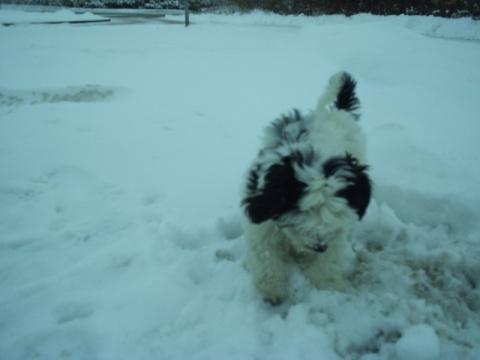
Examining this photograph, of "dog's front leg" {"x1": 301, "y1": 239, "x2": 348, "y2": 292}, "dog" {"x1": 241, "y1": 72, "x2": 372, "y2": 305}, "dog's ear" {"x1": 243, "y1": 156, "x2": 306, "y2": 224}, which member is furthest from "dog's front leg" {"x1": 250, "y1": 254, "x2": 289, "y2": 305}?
"dog's ear" {"x1": 243, "y1": 156, "x2": 306, "y2": 224}

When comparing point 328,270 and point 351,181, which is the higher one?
point 351,181

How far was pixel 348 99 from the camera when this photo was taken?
10.7 ft

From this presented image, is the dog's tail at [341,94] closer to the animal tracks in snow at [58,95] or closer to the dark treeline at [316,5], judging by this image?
the animal tracks in snow at [58,95]

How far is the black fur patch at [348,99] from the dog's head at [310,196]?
157cm

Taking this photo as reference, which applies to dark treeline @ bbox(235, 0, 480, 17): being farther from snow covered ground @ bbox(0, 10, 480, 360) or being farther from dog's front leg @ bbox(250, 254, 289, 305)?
dog's front leg @ bbox(250, 254, 289, 305)

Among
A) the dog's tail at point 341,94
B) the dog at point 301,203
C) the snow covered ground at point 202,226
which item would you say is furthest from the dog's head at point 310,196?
the dog's tail at point 341,94

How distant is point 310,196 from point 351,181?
0.31m

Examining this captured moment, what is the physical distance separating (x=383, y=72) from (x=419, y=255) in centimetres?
493

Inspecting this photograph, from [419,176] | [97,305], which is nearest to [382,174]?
[419,176]

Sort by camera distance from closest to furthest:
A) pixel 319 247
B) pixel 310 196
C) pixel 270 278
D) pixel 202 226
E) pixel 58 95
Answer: pixel 310 196, pixel 319 247, pixel 270 278, pixel 202 226, pixel 58 95

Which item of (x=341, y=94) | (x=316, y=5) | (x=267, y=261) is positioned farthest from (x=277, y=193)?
(x=316, y=5)

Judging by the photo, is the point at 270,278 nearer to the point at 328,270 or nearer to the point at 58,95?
the point at 328,270

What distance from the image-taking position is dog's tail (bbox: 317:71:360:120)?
318 centimetres

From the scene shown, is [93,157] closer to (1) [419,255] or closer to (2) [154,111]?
(2) [154,111]
